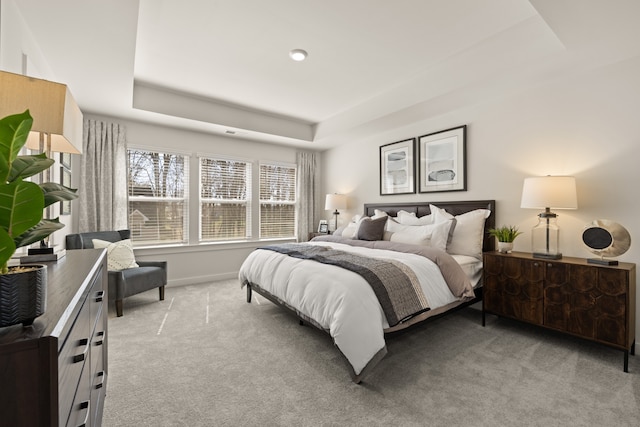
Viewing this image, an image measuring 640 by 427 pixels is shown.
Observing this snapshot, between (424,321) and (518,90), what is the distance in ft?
8.97

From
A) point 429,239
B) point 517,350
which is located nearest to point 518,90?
point 429,239

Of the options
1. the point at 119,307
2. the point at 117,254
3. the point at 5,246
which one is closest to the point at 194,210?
the point at 117,254

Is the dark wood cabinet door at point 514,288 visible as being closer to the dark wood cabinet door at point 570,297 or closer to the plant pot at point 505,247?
the dark wood cabinet door at point 570,297

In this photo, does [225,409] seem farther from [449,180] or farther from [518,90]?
[518,90]

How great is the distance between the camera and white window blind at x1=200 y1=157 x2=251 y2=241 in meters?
5.02

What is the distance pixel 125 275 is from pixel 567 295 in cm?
451

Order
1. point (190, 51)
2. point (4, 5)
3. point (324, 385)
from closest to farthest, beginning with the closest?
1. point (4, 5)
2. point (324, 385)
3. point (190, 51)

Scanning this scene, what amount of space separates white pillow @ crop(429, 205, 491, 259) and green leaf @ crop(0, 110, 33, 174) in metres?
3.60

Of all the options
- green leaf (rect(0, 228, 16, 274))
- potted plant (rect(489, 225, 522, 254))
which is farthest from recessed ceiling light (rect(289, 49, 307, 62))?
green leaf (rect(0, 228, 16, 274))

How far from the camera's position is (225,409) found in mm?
1830

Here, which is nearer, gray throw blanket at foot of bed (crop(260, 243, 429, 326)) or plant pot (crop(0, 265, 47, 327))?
plant pot (crop(0, 265, 47, 327))

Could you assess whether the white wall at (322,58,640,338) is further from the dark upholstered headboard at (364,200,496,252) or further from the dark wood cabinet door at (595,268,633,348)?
the dark wood cabinet door at (595,268,633,348)

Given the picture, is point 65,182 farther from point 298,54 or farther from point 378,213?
point 378,213

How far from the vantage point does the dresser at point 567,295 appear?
2295mm
